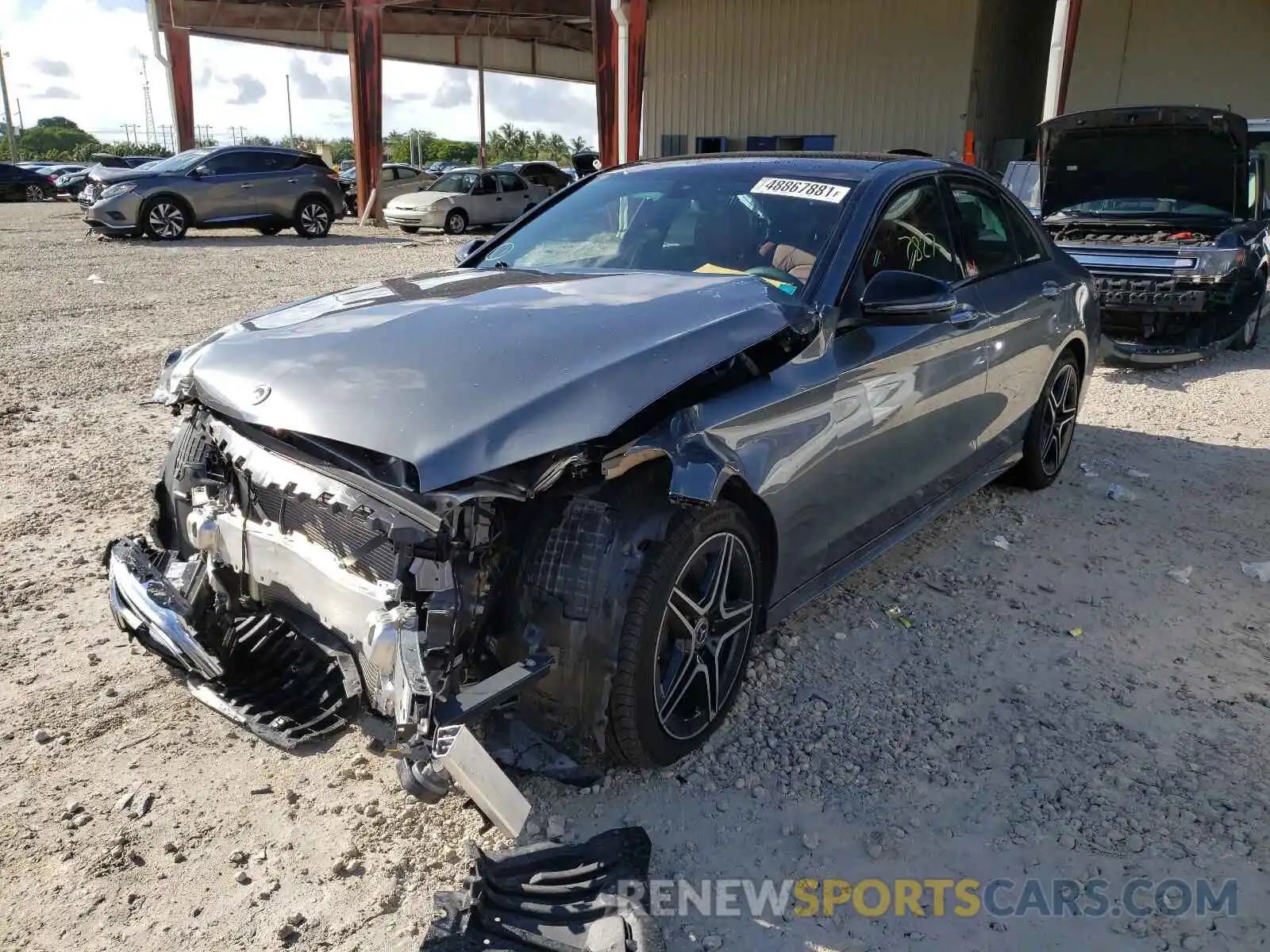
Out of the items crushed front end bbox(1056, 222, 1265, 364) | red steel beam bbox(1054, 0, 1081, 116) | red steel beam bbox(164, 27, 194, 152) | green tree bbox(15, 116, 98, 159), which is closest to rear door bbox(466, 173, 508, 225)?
red steel beam bbox(164, 27, 194, 152)

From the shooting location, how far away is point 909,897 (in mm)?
2295

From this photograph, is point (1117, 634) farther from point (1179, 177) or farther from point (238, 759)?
point (1179, 177)

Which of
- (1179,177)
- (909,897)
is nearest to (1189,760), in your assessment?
(909,897)

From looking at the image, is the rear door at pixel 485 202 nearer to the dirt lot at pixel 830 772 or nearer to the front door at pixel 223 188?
the front door at pixel 223 188

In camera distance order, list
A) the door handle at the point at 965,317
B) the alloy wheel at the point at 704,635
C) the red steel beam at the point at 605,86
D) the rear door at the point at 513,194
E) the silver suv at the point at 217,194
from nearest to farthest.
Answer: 1. the alloy wheel at the point at 704,635
2. the door handle at the point at 965,317
3. the silver suv at the point at 217,194
4. the red steel beam at the point at 605,86
5. the rear door at the point at 513,194

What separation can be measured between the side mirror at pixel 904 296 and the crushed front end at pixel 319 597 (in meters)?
1.44

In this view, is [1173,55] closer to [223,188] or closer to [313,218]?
[313,218]

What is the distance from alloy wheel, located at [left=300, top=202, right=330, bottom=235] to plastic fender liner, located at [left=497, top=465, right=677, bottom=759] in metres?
17.0

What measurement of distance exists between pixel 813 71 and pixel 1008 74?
365 centimetres

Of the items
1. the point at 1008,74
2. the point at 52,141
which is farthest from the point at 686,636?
the point at 52,141

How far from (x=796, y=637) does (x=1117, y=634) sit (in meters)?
1.19

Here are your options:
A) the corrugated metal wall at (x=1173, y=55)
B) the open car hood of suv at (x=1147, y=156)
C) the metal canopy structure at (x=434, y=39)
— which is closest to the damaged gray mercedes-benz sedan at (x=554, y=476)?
the open car hood of suv at (x=1147, y=156)

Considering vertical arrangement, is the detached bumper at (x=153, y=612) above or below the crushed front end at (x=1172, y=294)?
below

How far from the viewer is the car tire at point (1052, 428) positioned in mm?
4688
